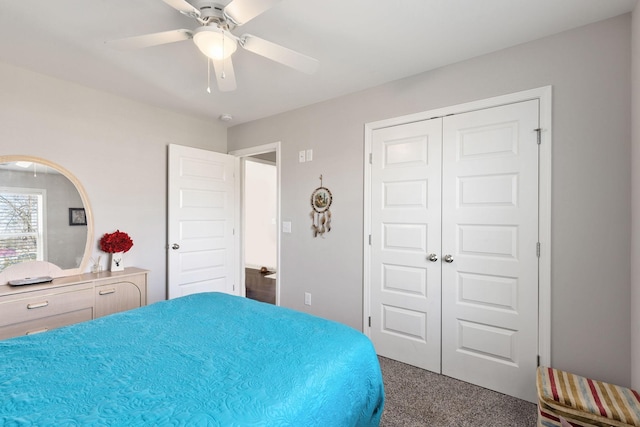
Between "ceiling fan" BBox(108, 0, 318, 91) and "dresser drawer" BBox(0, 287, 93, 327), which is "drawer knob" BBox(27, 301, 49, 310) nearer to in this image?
"dresser drawer" BBox(0, 287, 93, 327)

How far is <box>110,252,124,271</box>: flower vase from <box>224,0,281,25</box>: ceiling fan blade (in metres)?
2.54

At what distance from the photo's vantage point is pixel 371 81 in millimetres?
2766

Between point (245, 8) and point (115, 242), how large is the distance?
8.36 ft

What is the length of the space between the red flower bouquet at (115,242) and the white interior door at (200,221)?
0.45 metres

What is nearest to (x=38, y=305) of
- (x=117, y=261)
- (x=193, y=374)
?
(x=117, y=261)

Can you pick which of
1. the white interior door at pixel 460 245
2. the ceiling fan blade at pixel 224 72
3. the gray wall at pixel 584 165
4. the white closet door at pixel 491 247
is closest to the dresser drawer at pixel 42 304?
the ceiling fan blade at pixel 224 72

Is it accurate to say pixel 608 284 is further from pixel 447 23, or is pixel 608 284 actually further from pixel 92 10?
pixel 92 10

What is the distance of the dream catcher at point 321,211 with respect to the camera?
3188 millimetres

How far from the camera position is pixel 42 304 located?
2.36 m

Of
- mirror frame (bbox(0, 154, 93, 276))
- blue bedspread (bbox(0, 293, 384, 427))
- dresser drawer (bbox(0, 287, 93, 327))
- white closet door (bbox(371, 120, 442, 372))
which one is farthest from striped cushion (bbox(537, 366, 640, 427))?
mirror frame (bbox(0, 154, 93, 276))

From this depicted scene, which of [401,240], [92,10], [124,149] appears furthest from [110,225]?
[401,240]

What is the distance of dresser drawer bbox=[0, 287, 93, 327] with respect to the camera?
2.23 meters

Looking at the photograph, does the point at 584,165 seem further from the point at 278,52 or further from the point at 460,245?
the point at 278,52

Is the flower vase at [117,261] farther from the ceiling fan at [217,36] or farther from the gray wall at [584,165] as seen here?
the gray wall at [584,165]
